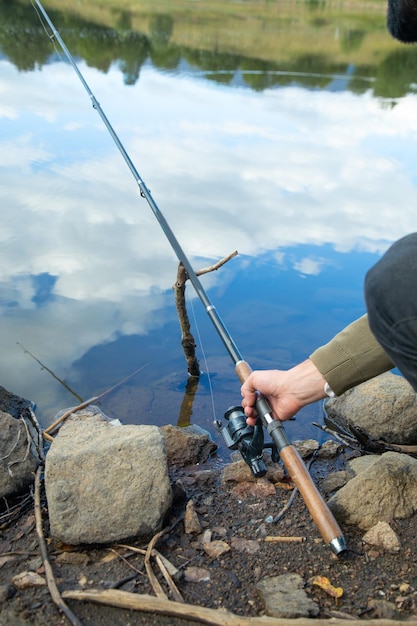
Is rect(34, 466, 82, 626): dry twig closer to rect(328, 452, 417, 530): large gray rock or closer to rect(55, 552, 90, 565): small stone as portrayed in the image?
rect(55, 552, 90, 565): small stone

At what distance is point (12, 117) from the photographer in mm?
10211

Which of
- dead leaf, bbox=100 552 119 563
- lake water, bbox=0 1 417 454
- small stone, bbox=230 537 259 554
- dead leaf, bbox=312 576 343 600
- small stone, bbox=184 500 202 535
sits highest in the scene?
dead leaf, bbox=312 576 343 600

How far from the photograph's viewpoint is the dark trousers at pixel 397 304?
58.0 inches

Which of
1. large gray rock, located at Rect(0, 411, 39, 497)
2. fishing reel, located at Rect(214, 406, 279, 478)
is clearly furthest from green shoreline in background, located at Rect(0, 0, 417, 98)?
fishing reel, located at Rect(214, 406, 279, 478)

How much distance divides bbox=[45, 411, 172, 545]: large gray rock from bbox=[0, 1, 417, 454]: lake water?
1.14m

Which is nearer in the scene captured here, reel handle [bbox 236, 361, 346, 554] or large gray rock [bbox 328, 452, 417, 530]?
reel handle [bbox 236, 361, 346, 554]

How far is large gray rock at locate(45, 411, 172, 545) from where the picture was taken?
232 cm

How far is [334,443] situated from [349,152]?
7.38 meters

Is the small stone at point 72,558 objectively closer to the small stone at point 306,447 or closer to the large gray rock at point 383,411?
the small stone at point 306,447

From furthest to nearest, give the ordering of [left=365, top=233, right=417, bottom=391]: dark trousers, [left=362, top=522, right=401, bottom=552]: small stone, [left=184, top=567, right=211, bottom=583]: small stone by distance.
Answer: [left=362, top=522, right=401, bottom=552]: small stone → [left=184, top=567, right=211, bottom=583]: small stone → [left=365, top=233, right=417, bottom=391]: dark trousers

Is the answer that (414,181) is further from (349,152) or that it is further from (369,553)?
(369,553)

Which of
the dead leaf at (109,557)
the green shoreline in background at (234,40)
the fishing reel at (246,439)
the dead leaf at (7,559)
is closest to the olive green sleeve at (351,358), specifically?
the fishing reel at (246,439)

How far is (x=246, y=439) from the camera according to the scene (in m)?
2.49

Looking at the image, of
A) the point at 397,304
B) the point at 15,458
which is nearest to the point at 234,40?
the point at 15,458
